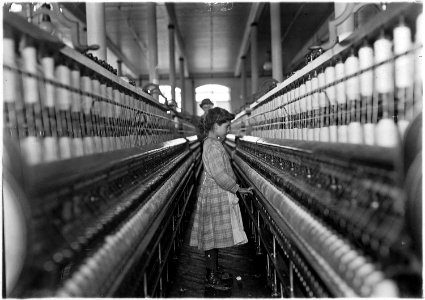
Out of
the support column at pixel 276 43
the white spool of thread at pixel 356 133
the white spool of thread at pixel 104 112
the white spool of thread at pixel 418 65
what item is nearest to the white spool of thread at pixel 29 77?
the white spool of thread at pixel 104 112

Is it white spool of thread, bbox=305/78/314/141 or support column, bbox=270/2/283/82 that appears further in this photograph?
support column, bbox=270/2/283/82

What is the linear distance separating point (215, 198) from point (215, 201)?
3 centimetres

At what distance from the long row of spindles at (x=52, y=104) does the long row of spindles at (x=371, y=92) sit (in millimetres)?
1205

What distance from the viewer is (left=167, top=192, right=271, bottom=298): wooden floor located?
3.73 m

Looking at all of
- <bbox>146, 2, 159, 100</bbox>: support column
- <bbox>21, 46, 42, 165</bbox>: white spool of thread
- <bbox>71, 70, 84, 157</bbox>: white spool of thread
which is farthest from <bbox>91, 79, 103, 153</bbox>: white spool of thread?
<bbox>146, 2, 159, 100</bbox>: support column

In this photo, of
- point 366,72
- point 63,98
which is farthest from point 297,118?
point 63,98

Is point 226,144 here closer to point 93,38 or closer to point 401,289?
point 93,38

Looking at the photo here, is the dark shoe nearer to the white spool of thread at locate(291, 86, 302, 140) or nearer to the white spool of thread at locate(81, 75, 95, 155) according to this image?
the white spool of thread at locate(291, 86, 302, 140)

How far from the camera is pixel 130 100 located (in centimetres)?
353

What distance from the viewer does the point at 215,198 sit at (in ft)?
12.8

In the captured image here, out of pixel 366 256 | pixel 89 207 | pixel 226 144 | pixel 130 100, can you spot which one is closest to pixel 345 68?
pixel 366 256

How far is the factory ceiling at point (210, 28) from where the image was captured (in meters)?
12.5

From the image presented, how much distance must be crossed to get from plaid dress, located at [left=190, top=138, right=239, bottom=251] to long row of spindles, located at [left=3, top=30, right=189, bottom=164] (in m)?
1.08

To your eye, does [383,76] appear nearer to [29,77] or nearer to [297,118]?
[29,77]
